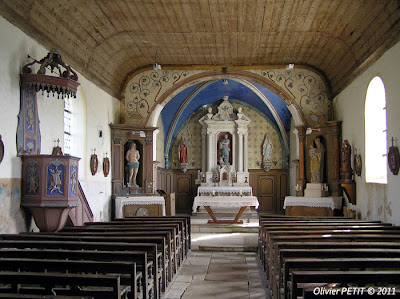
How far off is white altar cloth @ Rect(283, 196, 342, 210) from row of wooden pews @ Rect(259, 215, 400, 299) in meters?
3.90

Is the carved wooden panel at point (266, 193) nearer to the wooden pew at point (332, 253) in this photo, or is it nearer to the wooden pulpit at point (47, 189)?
the wooden pulpit at point (47, 189)

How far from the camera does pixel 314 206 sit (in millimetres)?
11695

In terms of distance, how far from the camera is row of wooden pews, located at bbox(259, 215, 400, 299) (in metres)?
3.58

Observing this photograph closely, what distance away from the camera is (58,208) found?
667 centimetres

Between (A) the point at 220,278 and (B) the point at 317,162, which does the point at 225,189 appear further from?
(A) the point at 220,278

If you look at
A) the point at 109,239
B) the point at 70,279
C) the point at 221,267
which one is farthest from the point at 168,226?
the point at 70,279

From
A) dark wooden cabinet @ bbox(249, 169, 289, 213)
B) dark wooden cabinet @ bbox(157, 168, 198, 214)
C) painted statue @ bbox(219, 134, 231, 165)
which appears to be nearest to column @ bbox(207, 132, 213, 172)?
painted statue @ bbox(219, 134, 231, 165)

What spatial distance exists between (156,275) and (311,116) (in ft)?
28.5

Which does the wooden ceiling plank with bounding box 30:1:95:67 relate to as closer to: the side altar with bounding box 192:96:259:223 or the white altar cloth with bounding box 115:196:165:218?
the white altar cloth with bounding box 115:196:165:218

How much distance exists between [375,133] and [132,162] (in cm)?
642

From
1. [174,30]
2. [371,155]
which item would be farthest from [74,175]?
[371,155]

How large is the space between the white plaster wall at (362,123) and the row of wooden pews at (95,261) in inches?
152

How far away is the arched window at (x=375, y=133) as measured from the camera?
898cm

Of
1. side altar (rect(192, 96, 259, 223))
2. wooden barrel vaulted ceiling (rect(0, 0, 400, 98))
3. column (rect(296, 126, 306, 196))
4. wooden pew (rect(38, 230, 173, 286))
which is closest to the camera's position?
wooden pew (rect(38, 230, 173, 286))
